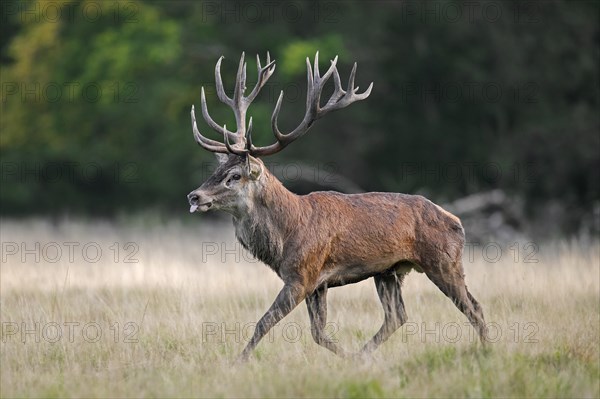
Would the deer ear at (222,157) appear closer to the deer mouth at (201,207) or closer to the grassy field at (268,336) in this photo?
the deer mouth at (201,207)

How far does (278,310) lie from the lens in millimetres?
8148

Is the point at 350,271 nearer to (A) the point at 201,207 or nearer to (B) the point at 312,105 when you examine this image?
(A) the point at 201,207

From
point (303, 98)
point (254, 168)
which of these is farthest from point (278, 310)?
point (303, 98)

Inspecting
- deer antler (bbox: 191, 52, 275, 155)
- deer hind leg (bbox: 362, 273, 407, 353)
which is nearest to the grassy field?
deer hind leg (bbox: 362, 273, 407, 353)

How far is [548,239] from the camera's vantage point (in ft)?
61.5

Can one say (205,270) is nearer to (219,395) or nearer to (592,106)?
(219,395)

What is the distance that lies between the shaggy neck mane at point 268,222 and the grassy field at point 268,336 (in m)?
0.78

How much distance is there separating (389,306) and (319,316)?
664 millimetres

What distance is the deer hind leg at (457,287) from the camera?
8.64 m

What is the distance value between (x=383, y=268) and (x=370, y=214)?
0.46 meters

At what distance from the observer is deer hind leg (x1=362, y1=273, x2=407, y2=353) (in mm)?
8656

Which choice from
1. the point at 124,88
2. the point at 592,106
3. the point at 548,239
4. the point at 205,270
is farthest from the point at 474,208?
the point at 124,88

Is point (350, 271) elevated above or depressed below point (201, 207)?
below

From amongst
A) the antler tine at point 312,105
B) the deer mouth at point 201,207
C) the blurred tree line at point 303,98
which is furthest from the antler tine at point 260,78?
the blurred tree line at point 303,98
